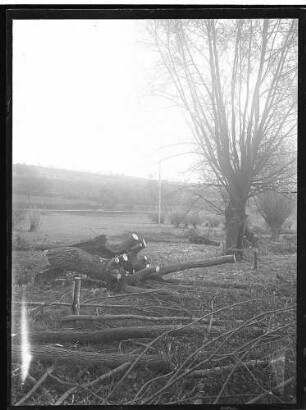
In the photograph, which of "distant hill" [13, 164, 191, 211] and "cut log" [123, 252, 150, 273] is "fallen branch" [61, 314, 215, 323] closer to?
"cut log" [123, 252, 150, 273]

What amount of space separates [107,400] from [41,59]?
2.66m

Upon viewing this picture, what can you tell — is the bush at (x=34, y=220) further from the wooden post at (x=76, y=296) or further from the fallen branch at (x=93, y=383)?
the fallen branch at (x=93, y=383)

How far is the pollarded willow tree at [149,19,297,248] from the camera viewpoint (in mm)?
3572

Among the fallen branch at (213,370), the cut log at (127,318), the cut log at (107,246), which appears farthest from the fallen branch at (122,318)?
the cut log at (107,246)

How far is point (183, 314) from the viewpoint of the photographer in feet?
11.6

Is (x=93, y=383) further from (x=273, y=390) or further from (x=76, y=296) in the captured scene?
(x=273, y=390)

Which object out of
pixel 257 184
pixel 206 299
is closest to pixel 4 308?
pixel 206 299

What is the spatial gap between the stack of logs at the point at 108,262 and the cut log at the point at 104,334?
1.09ft

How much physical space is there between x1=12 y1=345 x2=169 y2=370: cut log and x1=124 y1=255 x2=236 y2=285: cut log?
58 centimetres

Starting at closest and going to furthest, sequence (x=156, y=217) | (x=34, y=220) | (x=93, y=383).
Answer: (x=93, y=383) < (x=34, y=220) < (x=156, y=217)

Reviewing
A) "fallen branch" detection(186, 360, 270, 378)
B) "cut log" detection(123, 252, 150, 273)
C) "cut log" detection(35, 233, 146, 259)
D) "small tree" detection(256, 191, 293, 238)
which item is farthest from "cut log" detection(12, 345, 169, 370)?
"small tree" detection(256, 191, 293, 238)

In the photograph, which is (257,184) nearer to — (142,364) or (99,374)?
(142,364)

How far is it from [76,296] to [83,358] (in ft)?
1.53

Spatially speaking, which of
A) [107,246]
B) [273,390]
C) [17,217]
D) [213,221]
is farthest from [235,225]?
[17,217]
